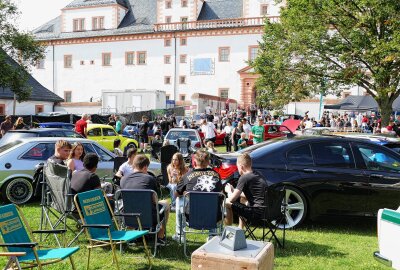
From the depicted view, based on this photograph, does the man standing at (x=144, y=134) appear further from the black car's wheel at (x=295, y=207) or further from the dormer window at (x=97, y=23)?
the dormer window at (x=97, y=23)

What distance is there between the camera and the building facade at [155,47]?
184 feet

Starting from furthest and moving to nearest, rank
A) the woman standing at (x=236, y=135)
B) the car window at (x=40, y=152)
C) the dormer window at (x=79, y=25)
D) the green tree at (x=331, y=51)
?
the dormer window at (x=79, y=25), the green tree at (x=331, y=51), the woman standing at (x=236, y=135), the car window at (x=40, y=152)

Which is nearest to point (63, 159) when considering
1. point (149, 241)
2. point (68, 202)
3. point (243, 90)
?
point (68, 202)

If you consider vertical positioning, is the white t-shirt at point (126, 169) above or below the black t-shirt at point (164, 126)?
below

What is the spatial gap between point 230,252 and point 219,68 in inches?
2100

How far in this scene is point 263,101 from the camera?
26672mm

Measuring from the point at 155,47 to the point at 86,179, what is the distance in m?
54.6

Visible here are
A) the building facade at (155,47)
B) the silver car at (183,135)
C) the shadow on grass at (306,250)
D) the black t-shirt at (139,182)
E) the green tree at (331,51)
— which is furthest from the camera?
the building facade at (155,47)

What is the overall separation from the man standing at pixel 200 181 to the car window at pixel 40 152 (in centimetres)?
440

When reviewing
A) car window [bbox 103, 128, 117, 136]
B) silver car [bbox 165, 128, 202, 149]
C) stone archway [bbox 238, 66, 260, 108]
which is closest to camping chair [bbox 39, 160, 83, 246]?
silver car [bbox 165, 128, 202, 149]

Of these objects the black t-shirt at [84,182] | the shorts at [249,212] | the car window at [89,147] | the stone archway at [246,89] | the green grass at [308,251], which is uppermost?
the stone archway at [246,89]

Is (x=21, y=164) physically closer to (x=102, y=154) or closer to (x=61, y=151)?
(x=102, y=154)

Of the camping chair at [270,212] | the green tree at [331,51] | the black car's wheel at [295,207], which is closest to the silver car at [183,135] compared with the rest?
the green tree at [331,51]

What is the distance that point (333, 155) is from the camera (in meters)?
8.13
